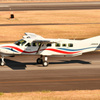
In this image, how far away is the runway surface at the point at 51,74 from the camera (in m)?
24.5

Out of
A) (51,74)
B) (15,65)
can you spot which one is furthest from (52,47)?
(15,65)

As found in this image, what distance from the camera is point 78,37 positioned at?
151 feet

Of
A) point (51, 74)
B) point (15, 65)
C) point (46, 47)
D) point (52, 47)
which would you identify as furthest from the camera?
point (15, 65)

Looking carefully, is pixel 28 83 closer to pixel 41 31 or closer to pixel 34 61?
pixel 34 61

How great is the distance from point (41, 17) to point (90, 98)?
4466cm

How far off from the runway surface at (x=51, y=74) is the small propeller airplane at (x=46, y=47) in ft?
4.75

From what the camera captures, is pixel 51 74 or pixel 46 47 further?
pixel 46 47

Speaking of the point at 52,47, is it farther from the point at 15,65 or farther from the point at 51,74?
the point at 15,65

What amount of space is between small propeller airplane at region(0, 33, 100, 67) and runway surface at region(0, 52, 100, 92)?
4.75ft

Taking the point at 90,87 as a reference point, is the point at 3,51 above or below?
above

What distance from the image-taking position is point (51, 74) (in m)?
27.8

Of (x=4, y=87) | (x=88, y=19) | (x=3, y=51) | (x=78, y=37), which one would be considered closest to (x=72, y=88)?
(x=4, y=87)

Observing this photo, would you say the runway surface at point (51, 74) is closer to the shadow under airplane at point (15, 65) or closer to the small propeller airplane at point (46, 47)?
the shadow under airplane at point (15, 65)

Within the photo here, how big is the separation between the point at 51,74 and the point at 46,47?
3210 millimetres
